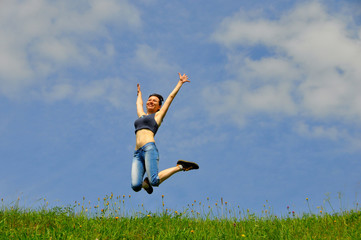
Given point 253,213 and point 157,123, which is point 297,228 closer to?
point 253,213

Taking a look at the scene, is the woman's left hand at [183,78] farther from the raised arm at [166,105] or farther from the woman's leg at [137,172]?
the woman's leg at [137,172]

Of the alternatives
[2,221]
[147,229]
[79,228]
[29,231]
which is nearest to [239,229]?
[147,229]

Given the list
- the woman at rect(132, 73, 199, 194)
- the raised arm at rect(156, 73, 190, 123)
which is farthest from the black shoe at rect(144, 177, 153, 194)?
the raised arm at rect(156, 73, 190, 123)

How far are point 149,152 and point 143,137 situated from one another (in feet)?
1.49

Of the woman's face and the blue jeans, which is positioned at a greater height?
the woman's face

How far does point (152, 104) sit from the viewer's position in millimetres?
9445

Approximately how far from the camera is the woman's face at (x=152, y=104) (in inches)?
372

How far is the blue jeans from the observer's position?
27.8 feet

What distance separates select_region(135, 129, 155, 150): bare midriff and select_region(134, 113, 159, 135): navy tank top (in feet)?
0.31

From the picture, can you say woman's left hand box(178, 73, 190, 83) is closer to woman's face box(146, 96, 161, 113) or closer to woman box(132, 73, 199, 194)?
woman box(132, 73, 199, 194)

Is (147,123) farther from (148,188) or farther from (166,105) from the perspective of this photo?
(148,188)

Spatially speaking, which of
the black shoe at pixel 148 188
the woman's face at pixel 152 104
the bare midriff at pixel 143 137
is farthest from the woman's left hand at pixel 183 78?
the black shoe at pixel 148 188

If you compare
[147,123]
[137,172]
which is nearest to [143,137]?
[147,123]

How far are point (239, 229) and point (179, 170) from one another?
2039 mm
